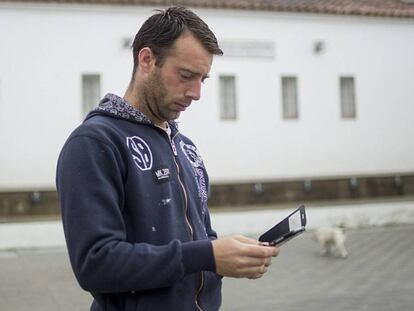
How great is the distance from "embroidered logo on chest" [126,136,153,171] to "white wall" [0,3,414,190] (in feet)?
37.3

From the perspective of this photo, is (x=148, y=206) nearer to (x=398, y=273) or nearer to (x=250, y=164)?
(x=398, y=273)

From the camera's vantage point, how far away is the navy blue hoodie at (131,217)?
1.74 metres

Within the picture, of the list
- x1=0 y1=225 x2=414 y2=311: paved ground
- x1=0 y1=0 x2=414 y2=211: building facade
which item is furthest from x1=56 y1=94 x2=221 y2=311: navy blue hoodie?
x1=0 y1=0 x2=414 y2=211: building facade

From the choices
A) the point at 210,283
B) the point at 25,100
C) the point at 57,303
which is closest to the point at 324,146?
the point at 25,100

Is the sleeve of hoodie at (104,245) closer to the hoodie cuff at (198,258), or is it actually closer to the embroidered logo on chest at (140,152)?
the hoodie cuff at (198,258)

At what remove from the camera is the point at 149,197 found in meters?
1.91

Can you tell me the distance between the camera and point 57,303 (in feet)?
26.0

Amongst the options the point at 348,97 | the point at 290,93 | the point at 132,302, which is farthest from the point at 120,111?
the point at 348,97

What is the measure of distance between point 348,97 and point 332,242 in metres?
5.49

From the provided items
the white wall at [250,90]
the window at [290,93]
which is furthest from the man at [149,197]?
the window at [290,93]

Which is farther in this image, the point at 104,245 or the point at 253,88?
the point at 253,88

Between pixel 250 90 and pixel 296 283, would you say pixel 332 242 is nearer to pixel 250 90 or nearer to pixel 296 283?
pixel 296 283

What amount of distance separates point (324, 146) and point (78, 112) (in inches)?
228

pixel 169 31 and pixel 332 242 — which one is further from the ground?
pixel 169 31
